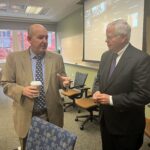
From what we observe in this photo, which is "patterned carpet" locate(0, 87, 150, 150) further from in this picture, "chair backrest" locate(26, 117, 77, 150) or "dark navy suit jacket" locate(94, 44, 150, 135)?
"chair backrest" locate(26, 117, 77, 150)

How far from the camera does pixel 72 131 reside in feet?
11.0

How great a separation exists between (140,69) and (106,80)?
339 millimetres

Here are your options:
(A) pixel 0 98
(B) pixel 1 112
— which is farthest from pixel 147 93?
(A) pixel 0 98

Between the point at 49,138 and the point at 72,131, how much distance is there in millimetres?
2189

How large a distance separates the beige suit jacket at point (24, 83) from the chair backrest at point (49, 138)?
1.20 ft

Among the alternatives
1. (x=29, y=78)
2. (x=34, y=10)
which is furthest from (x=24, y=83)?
(x=34, y=10)

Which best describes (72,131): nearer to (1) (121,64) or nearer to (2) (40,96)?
(2) (40,96)

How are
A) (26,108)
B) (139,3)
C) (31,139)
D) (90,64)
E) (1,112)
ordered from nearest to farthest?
(31,139), (26,108), (139,3), (1,112), (90,64)

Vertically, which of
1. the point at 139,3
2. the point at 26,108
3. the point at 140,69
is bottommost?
the point at 26,108

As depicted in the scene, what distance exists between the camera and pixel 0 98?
5.54 m

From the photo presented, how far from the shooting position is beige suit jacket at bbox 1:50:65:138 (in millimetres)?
1695

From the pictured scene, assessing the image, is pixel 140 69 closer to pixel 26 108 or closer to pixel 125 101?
pixel 125 101

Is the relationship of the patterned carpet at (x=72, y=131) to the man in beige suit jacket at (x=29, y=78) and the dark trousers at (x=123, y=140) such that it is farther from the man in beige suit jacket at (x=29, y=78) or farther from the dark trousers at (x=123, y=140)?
the man in beige suit jacket at (x=29, y=78)

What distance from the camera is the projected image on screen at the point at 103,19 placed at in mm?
2994
